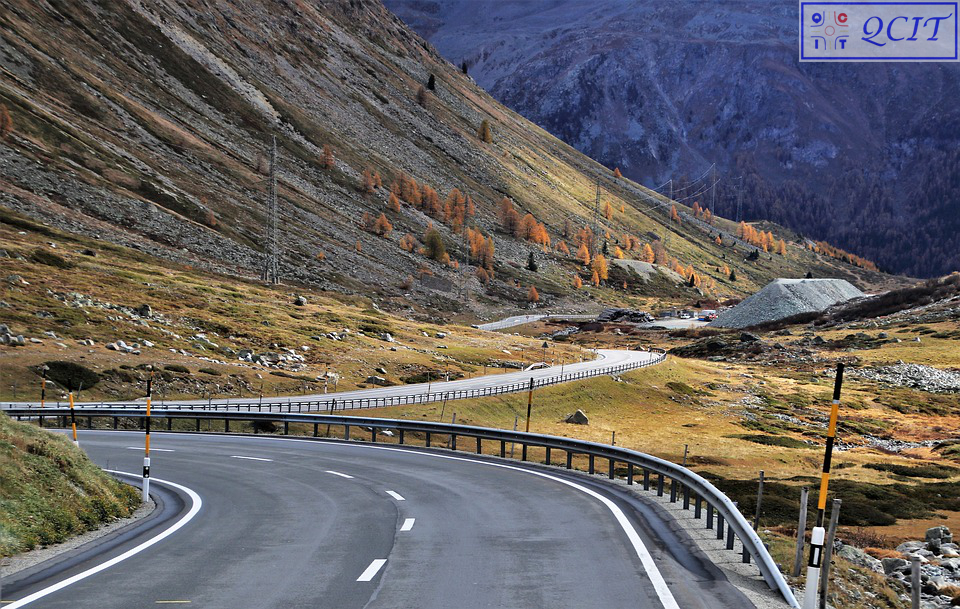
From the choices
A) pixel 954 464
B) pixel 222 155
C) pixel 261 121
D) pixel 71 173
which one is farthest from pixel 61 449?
pixel 261 121

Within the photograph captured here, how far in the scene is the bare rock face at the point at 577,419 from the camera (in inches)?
2370

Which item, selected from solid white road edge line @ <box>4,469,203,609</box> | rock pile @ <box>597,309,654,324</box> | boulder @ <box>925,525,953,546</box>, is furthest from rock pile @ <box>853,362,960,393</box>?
solid white road edge line @ <box>4,469,203,609</box>

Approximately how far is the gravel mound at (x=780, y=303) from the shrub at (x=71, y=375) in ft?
384

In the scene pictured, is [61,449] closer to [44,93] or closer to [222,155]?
[44,93]

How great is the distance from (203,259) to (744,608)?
121 metres

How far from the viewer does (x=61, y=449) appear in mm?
17750

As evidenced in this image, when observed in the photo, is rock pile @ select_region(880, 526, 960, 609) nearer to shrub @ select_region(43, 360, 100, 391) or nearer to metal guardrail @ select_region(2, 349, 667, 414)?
metal guardrail @ select_region(2, 349, 667, 414)

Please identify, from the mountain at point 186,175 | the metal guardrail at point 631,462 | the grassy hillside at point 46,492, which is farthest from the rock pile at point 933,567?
the mountain at point 186,175

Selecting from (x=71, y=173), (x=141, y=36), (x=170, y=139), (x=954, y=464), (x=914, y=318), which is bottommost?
(x=954, y=464)

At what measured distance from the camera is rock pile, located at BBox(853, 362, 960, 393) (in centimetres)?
8969

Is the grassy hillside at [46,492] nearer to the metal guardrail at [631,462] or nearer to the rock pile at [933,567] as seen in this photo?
the metal guardrail at [631,462]

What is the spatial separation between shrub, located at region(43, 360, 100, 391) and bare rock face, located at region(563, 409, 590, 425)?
3127cm

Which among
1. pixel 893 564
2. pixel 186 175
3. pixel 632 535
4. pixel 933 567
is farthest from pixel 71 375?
pixel 186 175

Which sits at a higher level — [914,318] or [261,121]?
[261,121]
